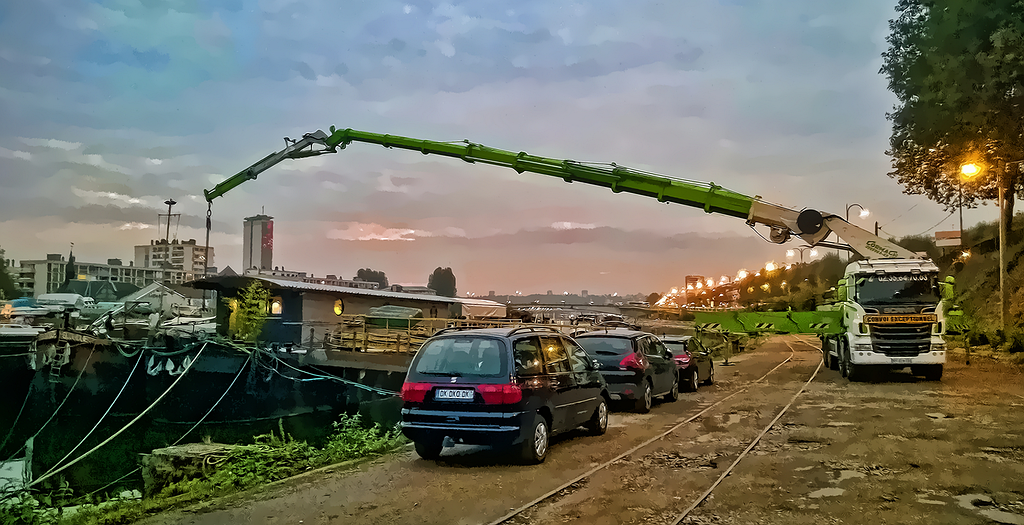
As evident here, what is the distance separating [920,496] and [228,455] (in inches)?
319

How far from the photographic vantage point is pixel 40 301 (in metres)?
34.9

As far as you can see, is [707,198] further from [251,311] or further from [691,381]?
[251,311]

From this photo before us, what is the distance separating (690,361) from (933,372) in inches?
272

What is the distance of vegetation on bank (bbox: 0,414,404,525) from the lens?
653 centimetres

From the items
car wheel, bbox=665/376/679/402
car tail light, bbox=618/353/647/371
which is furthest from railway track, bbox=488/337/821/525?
car wheel, bbox=665/376/679/402

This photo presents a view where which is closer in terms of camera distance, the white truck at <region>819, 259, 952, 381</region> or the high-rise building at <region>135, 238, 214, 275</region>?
the white truck at <region>819, 259, 952, 381</region>

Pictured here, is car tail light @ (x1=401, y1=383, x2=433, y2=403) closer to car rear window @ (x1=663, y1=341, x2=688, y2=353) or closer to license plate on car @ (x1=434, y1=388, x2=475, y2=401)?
license plate on car @ (x1=434, y1=388, x2=475, y2=401)

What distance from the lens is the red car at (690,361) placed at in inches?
680

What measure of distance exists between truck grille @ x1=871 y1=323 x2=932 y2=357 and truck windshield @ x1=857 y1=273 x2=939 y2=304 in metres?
0.67

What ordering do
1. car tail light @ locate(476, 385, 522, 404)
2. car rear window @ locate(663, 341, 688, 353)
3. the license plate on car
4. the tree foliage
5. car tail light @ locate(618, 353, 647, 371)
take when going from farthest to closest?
1. the tree foliage
2. car rear window @ locate(663, 341, 688, 353)
3. car tail light @ locate(618, 353, 647, 371)
4. the license plate on car
5. car tail light @ locate(476, 385, 522, 404)

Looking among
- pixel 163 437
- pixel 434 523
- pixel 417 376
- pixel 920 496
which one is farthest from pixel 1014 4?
pixel 163 437

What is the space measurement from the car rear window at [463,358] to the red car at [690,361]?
Answer: 9.14 m

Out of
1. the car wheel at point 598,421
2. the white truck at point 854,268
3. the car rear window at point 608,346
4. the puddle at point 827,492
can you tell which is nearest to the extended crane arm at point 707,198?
the white truck at point 854,268

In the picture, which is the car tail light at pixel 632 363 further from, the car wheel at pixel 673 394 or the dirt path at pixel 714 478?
the car wheel at pixel 673 394
